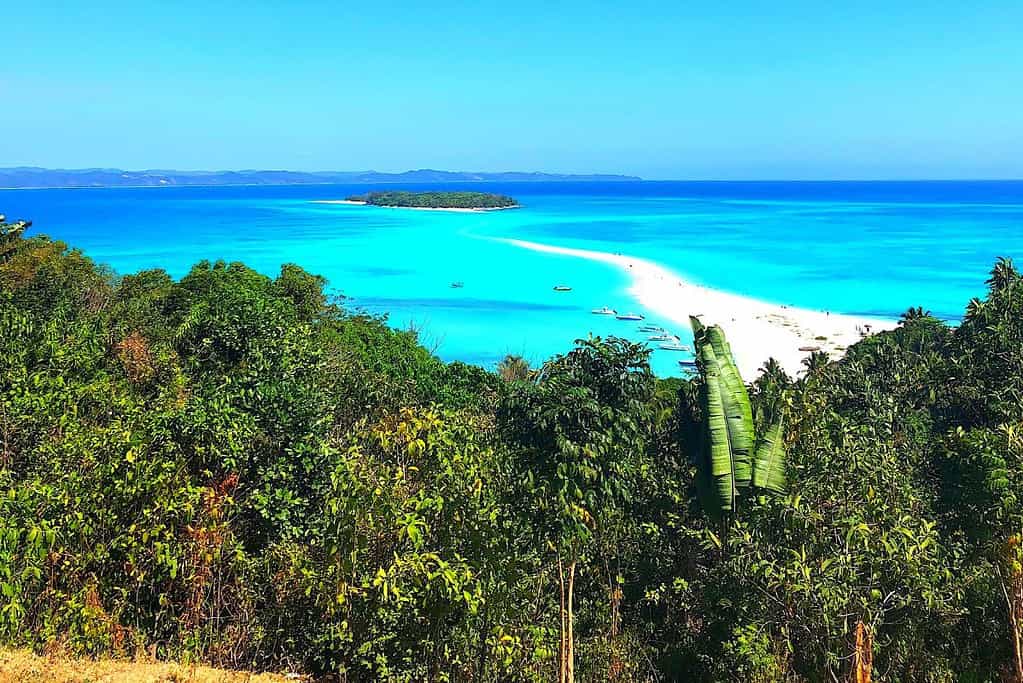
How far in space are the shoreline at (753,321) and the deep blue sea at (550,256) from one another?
2.04 meters

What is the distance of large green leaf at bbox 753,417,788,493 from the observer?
1016cm

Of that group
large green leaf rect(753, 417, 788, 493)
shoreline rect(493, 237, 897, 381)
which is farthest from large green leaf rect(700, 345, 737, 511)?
shoreline rect(493, 237, 897, 381)

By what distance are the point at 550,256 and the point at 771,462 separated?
72681mm

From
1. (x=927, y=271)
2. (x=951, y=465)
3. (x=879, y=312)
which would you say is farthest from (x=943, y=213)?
(x=951, y=465)

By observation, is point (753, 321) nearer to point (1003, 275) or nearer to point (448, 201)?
point (1003, 275)

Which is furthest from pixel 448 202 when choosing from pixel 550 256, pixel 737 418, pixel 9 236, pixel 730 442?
pixel 730 442

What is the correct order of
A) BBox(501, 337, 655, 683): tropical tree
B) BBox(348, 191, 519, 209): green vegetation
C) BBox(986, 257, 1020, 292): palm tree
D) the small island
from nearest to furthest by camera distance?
BBox(501, 337, 655, 683): tropical tree, BBox(986, 257, 1020, 292): palm tree, the small island, BBox(348, 191, 519, 209): green vegetation

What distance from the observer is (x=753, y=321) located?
47.8 metres

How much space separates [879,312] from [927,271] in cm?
2000

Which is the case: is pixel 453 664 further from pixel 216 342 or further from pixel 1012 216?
pixel 1012 216

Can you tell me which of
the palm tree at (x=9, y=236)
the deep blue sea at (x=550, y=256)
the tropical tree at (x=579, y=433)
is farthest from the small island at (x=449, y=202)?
the tropical tree at (x=579, y=433)

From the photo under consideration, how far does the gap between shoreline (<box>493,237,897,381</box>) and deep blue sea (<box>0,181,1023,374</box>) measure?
6.71 feet

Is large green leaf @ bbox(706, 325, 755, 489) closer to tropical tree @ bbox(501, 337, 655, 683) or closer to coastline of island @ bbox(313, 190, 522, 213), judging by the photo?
tropical tree @ bbox(501, 337, 655, 683)

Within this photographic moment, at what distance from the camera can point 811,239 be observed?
96688mm
